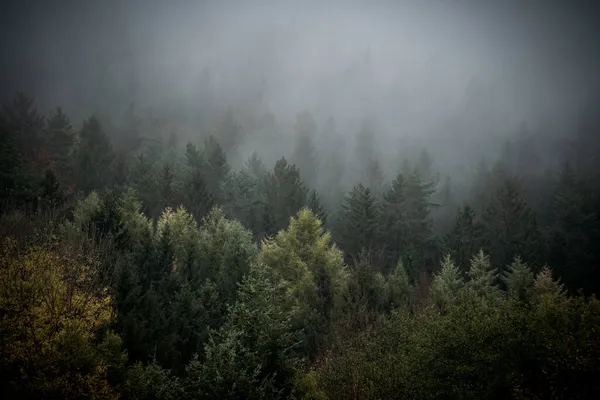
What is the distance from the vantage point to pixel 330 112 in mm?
152125

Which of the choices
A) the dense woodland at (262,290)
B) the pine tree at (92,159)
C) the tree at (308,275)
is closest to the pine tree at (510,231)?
the dense woodland at (262,290)

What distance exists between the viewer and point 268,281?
23500mm

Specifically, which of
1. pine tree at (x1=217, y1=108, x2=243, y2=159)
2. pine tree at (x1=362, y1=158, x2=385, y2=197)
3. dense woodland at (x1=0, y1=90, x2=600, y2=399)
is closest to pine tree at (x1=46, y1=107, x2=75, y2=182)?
dense woodland at (x1=0, y1=90, x2=600, y2=399)

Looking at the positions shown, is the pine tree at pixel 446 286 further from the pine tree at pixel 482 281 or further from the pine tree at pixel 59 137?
the pine tree at pixel 59 137

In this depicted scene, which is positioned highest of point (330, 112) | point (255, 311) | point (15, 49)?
point (15, 49)

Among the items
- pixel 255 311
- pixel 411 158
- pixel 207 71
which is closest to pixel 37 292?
pixel 255 311

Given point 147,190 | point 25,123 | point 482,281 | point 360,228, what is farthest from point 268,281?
point 25,123

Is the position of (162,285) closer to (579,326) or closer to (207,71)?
(579,326)

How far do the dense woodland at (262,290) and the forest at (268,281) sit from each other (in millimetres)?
153

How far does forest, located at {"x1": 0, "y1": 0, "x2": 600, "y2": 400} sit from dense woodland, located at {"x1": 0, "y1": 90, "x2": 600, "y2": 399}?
15 cm

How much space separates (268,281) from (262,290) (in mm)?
3942

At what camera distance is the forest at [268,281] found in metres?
19.1

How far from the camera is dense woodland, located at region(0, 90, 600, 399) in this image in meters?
19.0

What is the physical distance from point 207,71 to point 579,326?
148m
